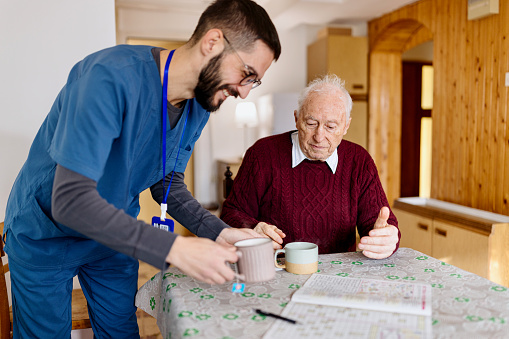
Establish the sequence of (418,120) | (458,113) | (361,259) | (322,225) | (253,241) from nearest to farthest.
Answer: (253,241) → (361,259) → (322,225) → (458,113) → (418,120)

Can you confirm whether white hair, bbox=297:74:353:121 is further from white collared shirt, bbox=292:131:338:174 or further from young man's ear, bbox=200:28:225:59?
young man's ear, bbox=200:28:225:59

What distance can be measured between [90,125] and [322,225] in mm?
1106

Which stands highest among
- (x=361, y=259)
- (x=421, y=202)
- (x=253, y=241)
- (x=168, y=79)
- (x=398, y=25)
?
(x=398, y=25)

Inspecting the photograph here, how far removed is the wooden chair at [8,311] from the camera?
58.3 inches

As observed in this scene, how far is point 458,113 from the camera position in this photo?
3693mm

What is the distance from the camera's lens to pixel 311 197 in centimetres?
179

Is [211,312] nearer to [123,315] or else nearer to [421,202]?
[123,315]

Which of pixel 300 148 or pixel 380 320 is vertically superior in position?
pixel 300 148

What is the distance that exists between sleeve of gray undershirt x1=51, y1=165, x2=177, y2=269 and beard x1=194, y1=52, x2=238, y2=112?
379 millimetres

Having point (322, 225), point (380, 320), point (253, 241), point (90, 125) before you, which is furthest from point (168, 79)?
point (322, 225)

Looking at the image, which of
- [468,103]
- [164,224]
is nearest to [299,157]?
[164,224]

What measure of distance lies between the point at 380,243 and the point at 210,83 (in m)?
0.71

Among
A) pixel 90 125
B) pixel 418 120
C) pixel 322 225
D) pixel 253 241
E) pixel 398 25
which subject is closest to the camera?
pixel 90 125

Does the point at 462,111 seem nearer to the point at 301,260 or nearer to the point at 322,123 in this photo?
the point at 322,123
